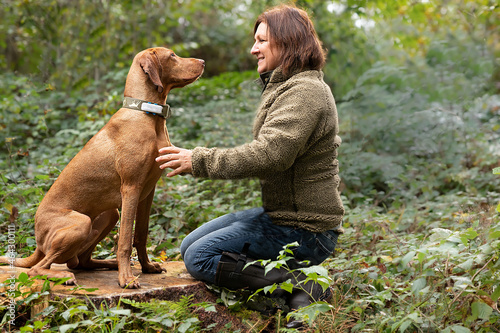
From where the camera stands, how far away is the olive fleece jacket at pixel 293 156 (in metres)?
2.84

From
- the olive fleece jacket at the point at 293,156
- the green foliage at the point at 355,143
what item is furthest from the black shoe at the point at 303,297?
the olive fleece jacket at the point at 293,156

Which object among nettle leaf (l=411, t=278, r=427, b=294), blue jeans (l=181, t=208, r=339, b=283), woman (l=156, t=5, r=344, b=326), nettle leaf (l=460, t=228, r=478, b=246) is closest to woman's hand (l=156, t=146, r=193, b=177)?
woman (l=156, t=5, r=344, b=326)

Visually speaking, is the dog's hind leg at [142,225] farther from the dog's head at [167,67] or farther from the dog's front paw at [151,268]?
the dog's head at [167,67]

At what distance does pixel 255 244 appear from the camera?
309 centimetres

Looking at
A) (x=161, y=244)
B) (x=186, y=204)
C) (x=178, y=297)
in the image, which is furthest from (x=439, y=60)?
(x=178, y=297)

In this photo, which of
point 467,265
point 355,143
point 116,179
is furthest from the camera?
point 355,143

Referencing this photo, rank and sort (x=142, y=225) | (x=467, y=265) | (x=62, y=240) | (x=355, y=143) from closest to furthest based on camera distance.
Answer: (x=467, y=265) → (x=62, y=240) → (x=142, y=225) → (x=355, y=143)

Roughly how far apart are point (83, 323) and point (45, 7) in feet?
27.9

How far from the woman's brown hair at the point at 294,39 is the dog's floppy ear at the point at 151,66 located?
31.8 inches

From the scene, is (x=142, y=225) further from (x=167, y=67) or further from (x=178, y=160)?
(x=167, y=67)

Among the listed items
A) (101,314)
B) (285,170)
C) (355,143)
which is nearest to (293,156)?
(285,170)

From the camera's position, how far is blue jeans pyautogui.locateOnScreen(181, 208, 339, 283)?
3090 mm

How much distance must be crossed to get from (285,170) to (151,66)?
45.1 inches

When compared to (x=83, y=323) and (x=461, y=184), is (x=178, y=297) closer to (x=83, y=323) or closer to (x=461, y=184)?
(x=83, y=323)
